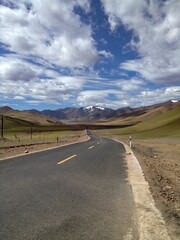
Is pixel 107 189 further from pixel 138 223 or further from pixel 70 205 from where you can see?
pixel 138 223

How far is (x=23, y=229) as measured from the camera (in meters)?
5.07

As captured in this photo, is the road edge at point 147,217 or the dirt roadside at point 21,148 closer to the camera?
the road edge at point 147,217

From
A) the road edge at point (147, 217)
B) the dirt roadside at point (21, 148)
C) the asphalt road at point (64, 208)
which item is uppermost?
the dirt roadside at point (21, 148)

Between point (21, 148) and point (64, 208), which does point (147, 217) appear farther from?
point (21, 148)

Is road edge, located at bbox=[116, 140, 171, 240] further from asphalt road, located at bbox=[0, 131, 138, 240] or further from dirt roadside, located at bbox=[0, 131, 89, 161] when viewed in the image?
dirt roadside, located at bbox=[0, 131, 89, 161]

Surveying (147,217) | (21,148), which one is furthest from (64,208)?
(21,148)

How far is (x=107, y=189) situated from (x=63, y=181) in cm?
165

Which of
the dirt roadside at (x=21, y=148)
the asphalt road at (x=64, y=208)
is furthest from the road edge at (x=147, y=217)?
the dirt roadside at (x=21, y=148)

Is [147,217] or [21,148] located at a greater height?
[21,148]

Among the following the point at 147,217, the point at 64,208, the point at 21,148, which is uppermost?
the point at 21,148

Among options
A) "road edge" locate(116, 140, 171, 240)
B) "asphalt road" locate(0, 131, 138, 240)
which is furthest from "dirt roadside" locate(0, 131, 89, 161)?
"road edge" locate(116, 140, 171, 240)

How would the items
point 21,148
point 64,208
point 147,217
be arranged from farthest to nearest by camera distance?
point 21,148 → point 64,208 → point 147,217

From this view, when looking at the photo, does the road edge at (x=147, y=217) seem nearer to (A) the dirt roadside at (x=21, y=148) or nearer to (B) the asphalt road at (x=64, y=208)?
(B) the asphalt road at (x=64, y=208)

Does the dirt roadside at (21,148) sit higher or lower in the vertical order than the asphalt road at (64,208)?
higher
